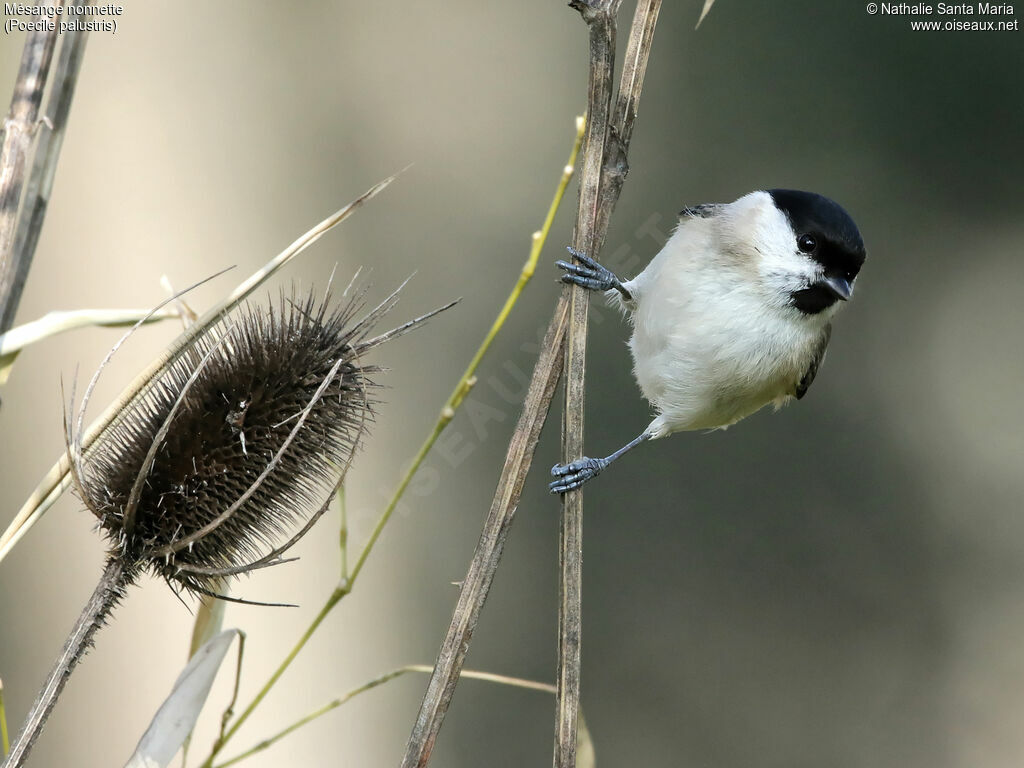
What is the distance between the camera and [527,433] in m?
1.01

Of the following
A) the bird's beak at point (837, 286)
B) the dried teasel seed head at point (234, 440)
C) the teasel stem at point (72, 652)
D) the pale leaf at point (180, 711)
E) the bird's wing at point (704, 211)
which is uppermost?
the bird's wing at point (704, 211)

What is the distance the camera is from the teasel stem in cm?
71

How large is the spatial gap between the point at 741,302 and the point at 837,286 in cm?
17

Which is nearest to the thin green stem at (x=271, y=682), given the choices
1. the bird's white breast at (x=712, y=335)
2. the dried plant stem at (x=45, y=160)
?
the dried plant stem at (x=45, y=160)

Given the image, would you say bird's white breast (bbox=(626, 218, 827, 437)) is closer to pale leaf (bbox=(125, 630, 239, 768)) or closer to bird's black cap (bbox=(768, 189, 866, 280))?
bird's black cap (bbox=(768, 189, 866, 280))

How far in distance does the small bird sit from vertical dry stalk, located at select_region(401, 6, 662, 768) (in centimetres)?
50

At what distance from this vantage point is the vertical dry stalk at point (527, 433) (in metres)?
0.91

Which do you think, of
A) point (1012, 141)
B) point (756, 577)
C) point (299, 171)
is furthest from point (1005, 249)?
point (299, 171)

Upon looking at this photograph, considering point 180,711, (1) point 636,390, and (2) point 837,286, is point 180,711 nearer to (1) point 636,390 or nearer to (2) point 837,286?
(2) point 837,286

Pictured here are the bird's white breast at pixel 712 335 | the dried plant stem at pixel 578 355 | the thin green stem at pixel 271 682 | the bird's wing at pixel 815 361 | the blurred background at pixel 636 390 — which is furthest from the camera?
the blurred background at pixel 636 390

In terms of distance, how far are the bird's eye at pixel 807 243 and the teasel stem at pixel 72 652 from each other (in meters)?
1.19

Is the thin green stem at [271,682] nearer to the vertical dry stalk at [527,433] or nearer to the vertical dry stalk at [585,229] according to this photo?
A: the vertical dry stalk at [527,433]

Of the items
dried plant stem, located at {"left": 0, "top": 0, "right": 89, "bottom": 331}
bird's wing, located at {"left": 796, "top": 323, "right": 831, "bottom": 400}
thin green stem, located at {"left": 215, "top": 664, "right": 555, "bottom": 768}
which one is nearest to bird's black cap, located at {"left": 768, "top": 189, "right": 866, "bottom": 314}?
bird's wing, located at {"left": 796, "top": 323, "right": 831, "bottom": 400}

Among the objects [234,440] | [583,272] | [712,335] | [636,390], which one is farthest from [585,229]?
[636,390]
